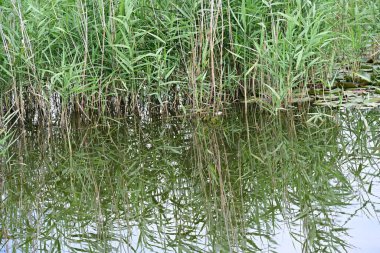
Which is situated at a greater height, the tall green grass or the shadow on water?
the tall green grass

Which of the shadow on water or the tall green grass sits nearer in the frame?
the shadow on water

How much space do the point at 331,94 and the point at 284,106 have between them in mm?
433

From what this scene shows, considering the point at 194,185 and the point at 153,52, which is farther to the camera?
the point at 153,52

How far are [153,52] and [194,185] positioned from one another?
1669mm

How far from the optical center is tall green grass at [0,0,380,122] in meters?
5.15

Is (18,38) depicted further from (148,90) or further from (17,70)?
(148,90)

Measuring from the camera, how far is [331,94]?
584cm

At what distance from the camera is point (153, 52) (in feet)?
18.1

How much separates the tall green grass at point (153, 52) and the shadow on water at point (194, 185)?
10.3 inches

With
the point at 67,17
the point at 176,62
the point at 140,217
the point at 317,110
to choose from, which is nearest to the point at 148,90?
the point at 176,62

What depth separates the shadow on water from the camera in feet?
11.1

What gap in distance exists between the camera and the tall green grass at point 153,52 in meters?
5.15

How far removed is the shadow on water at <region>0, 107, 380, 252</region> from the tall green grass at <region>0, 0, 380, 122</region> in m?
0.26

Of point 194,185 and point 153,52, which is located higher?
point 153,52
